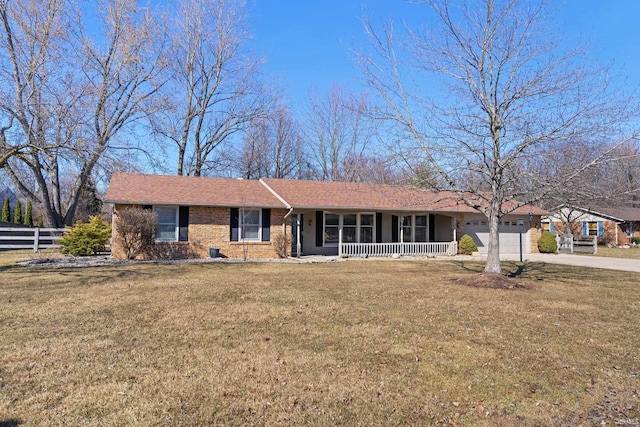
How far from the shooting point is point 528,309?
7.86 m

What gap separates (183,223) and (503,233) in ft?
58.3

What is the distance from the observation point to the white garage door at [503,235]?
22.8 meters

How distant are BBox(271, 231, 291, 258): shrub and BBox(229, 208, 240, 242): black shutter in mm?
1614

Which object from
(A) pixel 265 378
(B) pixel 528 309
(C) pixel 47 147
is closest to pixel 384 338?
(A) pixel 265 378

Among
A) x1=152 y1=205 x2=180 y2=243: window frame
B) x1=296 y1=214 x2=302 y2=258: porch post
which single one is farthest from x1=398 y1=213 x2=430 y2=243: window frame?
x1=152 y1=205 x2=180 y2=243: window frame

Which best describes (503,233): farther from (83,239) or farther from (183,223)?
(83,239)

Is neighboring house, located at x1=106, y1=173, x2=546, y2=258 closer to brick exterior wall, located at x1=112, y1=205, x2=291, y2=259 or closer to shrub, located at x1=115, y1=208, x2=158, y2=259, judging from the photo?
brick exterior wall, located at x1=112, y1=205, x2=291, y2=259

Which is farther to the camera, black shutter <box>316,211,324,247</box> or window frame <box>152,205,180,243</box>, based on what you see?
black shutter <box>316,211,324,247</box>

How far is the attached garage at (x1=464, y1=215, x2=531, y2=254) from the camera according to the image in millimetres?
→ 22812

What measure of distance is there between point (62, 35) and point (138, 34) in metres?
5.30

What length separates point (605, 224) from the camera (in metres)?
33.1

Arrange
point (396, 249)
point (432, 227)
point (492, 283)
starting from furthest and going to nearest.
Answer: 1. point (432, 227)
2. point (396, 249)
3. point (492, 283)

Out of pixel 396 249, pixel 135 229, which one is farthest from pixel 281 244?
pixel 135 229

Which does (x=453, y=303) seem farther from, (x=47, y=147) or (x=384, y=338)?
(x=47, y=147)
